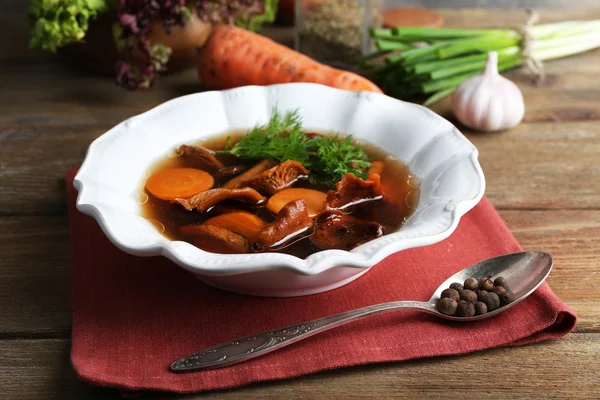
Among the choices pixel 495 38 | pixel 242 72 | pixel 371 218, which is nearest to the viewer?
pixel 371 218

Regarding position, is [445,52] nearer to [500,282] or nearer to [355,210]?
[355,210]

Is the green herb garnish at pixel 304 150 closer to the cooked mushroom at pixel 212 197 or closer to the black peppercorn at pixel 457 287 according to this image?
the cooked mushroom at pixel 212 197

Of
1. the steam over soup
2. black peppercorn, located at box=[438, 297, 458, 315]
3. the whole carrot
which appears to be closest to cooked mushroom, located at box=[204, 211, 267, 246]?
the steam over soup

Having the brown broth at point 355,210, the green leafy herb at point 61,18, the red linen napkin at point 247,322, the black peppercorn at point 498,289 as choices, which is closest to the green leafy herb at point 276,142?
the brown broth at point 355,210

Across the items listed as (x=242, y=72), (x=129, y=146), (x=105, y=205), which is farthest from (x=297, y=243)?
(x=242, y=72)

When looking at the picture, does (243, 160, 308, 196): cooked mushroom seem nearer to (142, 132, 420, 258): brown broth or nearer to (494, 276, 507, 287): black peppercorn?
(142, 132, 420, 258): brown broth

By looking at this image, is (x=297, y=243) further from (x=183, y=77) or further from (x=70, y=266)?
(x=183, y=77)
